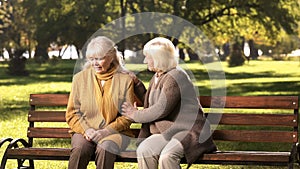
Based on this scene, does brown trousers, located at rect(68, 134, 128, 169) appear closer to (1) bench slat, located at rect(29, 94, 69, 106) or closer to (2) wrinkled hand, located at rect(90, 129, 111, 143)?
(2) wrinkled hand, located at rect(90, 129, 111, 143)

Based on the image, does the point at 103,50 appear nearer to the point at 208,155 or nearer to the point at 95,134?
the point at 95,134

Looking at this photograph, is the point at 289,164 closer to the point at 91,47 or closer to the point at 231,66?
the point at 91,47

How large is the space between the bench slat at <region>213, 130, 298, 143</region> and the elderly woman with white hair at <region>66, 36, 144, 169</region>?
2.70 ft

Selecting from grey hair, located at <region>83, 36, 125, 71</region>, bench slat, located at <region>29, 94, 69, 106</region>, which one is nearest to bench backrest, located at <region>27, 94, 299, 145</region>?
grey hair, located at <region>83, 36, 125, 71</region>

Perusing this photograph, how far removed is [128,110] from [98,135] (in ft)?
1.06

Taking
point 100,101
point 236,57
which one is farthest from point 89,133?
point 236,57

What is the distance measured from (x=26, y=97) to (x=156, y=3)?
16.6m

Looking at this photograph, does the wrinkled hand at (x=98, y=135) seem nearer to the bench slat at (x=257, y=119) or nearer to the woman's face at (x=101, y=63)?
the woman's face at (x=101, y=63)

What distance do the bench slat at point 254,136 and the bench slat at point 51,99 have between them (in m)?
1.41

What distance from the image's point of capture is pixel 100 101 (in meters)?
6.58

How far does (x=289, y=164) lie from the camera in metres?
6.12

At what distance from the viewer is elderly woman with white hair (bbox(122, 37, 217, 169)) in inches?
247

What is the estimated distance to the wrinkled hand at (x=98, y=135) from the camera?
6.48 metres

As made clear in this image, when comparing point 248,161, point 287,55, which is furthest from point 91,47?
point 287,55
